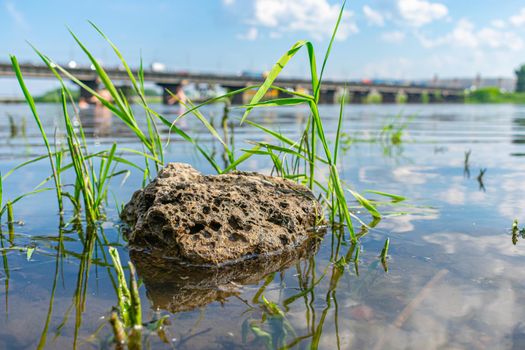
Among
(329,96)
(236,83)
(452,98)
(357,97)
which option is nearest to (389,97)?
(357,97)

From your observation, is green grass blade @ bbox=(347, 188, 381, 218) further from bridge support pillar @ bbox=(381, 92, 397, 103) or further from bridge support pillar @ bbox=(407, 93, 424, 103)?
bridge support pillar @ bbox=(407, 93, 424, 103)

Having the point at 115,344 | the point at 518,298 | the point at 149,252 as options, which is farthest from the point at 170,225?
the point at 518,298

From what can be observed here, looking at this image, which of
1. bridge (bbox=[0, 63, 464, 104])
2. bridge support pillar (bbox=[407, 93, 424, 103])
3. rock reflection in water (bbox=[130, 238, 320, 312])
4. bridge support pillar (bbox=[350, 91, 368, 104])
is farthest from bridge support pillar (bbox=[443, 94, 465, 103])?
rock reflection in water (bbox=[130, 238, 320, 312])

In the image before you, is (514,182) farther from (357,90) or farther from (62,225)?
(357,90)

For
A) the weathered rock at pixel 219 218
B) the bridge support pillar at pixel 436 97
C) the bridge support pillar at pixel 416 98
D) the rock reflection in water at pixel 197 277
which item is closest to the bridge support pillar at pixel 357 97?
the bridge support pillar at pixel 416 98

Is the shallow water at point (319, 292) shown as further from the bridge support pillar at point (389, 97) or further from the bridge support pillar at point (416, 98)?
the bridge support pillar at point (416, 98)

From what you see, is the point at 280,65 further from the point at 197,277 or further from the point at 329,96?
the point at 329,96
